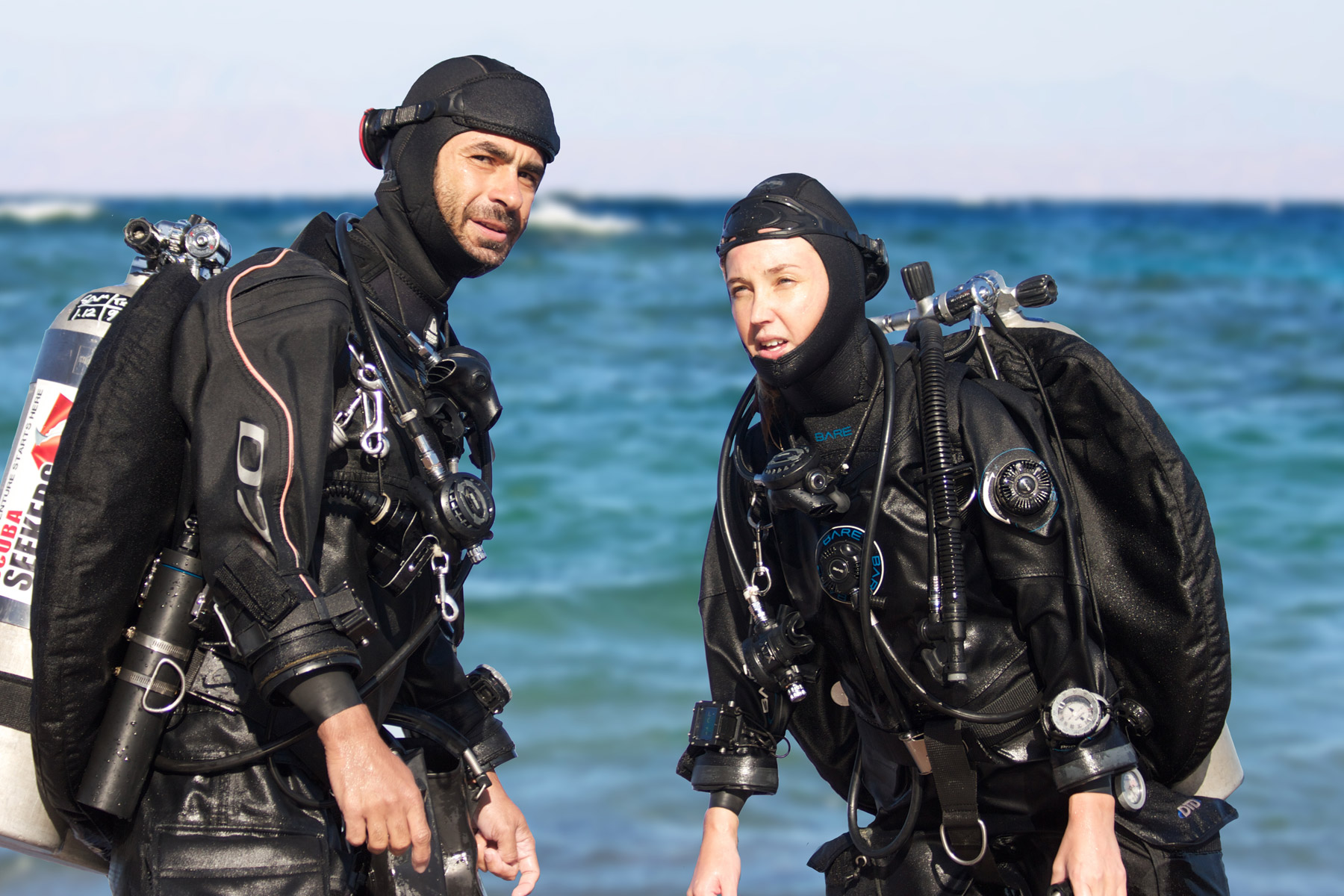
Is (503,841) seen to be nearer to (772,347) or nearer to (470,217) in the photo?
(772,347)

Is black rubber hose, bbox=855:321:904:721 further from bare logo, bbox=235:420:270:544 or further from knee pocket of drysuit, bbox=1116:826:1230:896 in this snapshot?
bare logo, bbox=235:420:270:544

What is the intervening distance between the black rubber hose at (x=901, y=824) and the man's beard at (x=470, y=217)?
155cm

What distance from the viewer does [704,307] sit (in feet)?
Answer: 60.7

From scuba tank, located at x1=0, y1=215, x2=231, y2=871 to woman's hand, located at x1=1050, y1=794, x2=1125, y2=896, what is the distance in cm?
206

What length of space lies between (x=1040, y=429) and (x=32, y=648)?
2147mm

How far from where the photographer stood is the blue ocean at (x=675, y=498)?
18.1ft

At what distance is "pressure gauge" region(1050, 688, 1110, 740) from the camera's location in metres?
2.59

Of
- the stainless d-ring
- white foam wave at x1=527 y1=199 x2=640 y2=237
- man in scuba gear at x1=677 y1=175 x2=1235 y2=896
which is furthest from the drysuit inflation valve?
white foam wave at x1=527 y1=199 x2=640 y2=237

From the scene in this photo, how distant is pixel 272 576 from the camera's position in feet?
7.79

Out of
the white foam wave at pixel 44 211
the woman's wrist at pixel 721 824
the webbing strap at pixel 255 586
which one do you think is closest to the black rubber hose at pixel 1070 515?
the woman's wrist at pixel 721 824

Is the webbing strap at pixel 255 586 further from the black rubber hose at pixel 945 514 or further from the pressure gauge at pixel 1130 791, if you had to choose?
the pressure gauge at pixel 1130 791

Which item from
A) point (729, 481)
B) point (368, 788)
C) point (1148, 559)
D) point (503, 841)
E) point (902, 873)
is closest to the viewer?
point (368, 788)

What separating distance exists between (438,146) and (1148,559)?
190cm

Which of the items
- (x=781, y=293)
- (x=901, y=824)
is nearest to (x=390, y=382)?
(x=781, y=293)
